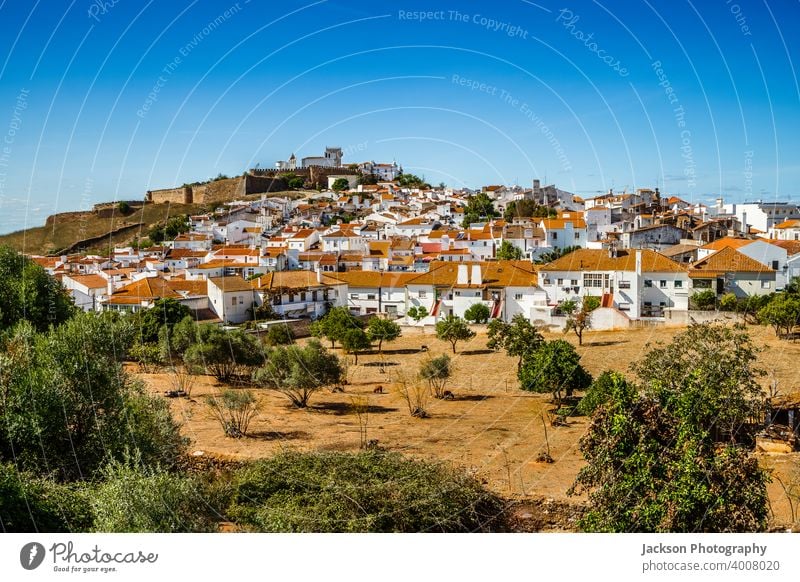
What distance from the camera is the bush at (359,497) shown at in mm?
6516

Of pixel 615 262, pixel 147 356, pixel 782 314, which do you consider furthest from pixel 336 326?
pixel 782 314

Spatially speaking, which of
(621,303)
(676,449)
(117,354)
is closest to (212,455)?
(117,354)

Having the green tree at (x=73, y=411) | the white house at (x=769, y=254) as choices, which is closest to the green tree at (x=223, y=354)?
the green tree at (x=73, y=411)

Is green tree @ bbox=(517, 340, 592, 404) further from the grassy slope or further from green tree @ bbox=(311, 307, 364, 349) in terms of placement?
the grassy slope

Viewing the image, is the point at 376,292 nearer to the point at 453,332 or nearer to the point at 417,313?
the point at 417,313

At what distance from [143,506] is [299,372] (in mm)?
6705

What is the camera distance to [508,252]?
27500mm

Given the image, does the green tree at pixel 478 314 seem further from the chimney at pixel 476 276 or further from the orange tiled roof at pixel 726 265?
the orange tiled roof at pixel 726 265

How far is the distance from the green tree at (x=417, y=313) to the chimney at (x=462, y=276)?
1.24 m

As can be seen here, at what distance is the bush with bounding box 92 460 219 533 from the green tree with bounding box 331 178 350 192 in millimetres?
50192

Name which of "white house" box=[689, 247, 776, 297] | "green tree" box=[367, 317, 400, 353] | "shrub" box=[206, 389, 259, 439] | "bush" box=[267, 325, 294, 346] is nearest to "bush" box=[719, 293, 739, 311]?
"white house" box=[689, 247, 776, 297]

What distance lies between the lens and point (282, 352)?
13.1 meters

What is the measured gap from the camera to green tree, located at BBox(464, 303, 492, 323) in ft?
64.3

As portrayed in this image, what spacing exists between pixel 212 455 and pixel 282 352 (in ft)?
13.5
